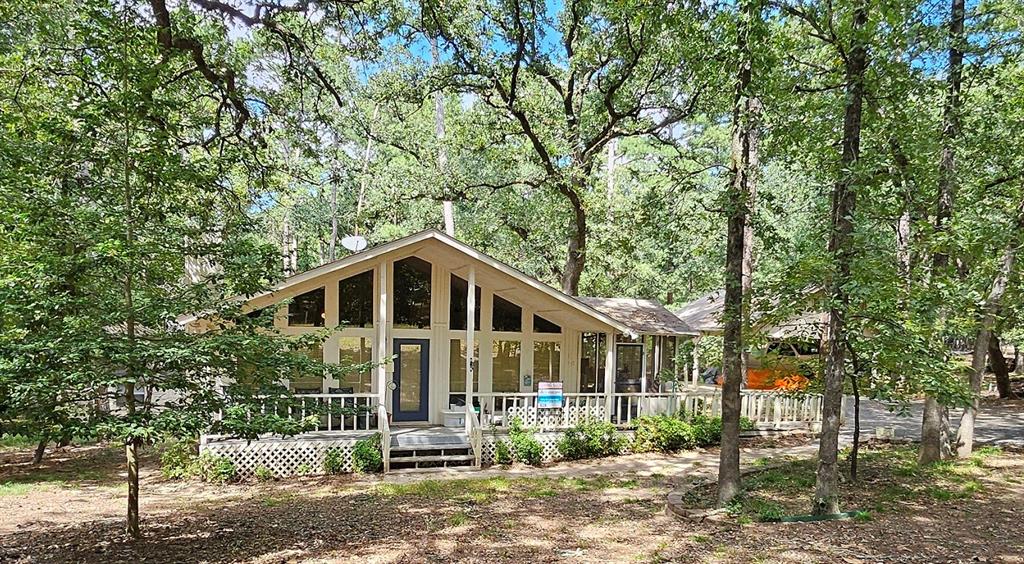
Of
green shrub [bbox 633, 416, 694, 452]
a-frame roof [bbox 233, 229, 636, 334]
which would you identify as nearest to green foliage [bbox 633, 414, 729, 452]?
green shrub [bbox 633, 416, 694, 452]

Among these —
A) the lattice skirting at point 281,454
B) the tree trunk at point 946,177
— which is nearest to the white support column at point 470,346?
the lattice skirting at point 281,454

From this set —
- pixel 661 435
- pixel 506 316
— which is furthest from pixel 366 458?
pixel 661 435

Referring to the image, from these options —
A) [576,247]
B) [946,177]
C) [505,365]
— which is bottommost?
[505,365]

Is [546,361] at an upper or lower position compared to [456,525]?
upper

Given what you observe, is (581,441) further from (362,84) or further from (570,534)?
(362,84)

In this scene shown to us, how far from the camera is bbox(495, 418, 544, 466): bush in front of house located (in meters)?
11.4

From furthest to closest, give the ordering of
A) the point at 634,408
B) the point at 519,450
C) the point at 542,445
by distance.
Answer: the point at 634,408 < the point at 542,445 < the point at 519,450

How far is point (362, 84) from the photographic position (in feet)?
85.8

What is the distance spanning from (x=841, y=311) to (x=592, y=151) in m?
10.1

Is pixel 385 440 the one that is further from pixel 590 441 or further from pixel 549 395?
pixel 590 441

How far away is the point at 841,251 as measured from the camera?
248 inches

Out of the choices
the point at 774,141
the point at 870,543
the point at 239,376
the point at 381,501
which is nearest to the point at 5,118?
the point at 239,376

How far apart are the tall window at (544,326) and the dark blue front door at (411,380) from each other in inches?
107

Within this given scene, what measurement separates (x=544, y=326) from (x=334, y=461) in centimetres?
583
